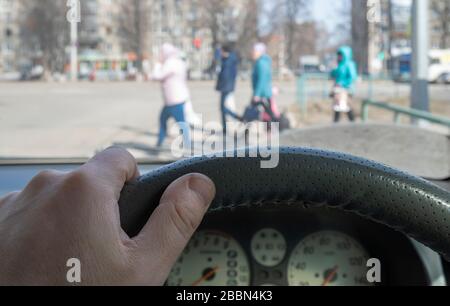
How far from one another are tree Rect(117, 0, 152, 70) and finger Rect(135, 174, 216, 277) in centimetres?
1930

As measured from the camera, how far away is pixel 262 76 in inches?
444

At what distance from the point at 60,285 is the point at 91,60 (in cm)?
3061

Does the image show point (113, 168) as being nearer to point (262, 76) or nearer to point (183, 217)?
point (183, 217)

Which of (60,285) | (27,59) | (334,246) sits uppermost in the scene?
(27,59)

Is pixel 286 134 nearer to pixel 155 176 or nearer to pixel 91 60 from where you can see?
pixel 155 176

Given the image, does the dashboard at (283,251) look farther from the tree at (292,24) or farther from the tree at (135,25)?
the tree at (135,25)

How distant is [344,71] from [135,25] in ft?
60.0

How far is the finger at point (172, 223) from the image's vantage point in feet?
2.90

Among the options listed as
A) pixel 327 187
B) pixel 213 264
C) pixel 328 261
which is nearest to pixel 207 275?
pixel 213 264

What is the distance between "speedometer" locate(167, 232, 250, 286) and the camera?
1988mm

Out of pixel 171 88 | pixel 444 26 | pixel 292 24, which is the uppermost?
pixel 444 26

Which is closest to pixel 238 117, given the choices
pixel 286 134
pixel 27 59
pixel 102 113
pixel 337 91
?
pixel 337 91
